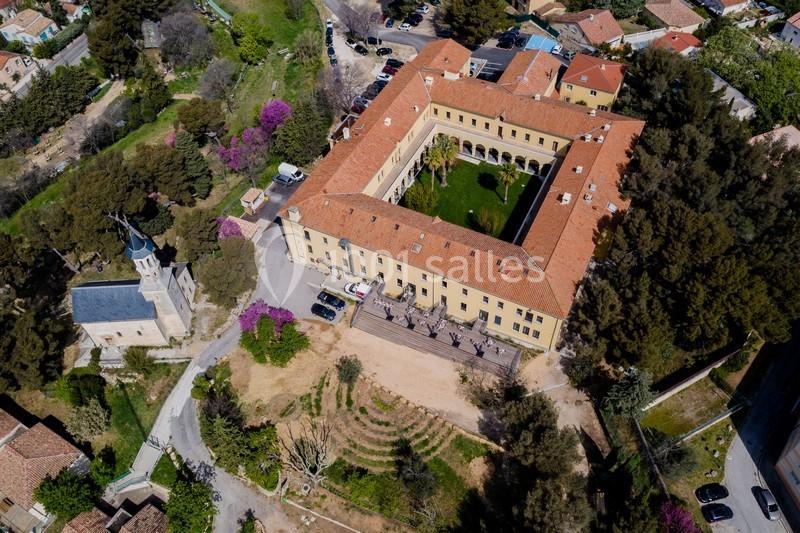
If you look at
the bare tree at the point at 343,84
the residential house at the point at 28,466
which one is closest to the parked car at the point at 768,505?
the residential house at the point at 28,466

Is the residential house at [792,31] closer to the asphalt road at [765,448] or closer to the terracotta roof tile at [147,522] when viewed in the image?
the asphalt road at [765,448]

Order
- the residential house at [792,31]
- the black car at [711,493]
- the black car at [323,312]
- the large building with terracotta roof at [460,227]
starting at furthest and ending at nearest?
the residential house at [792,31], the black car at [323,312], the large building with terracotta roof at [460,227], the black car at [711,493]

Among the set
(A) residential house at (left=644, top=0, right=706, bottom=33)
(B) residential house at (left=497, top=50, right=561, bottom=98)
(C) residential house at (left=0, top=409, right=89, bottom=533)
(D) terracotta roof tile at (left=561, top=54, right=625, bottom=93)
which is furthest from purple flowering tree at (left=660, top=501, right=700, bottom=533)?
(A) residential house at (left=644, top=0, right=706, bottom=33)

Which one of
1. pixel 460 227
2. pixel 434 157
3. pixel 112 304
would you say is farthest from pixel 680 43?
pixel 112 304

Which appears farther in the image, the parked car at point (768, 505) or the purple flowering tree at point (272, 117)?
the purple flowering tree at point (272, 117)

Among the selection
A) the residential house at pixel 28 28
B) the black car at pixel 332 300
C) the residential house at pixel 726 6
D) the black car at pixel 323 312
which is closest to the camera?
the black car at pixel 323 312

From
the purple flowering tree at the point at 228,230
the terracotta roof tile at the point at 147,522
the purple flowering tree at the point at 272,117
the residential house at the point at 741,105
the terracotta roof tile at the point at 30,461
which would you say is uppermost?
the residential house at the point at 741,105

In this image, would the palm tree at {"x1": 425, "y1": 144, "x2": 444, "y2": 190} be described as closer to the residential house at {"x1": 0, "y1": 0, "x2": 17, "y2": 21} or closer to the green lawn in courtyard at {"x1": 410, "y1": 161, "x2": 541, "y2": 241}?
the green lawn in courtyard at {"x1": 410, "y1": 161, "x2": 541, "y2": 241}

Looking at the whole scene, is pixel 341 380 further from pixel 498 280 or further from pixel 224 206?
pixel 224 206
